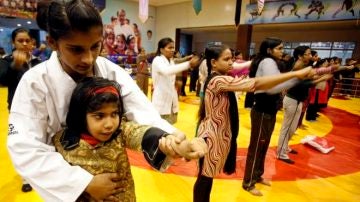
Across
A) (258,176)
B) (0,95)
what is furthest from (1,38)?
(258,176)

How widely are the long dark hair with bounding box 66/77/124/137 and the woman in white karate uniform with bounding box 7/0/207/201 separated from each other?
3 cm

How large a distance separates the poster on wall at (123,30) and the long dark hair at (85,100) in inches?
474

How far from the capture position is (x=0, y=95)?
6961 millimetres

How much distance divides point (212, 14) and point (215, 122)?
12.0 metres

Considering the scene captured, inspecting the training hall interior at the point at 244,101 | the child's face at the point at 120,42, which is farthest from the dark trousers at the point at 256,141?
the child's face at the point at 120,42

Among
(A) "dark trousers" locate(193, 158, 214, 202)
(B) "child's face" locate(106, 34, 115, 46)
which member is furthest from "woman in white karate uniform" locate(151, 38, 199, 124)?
(B) "child's face" locate(106, 34, 115, 46)

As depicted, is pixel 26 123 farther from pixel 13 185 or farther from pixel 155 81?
pixel 155 81

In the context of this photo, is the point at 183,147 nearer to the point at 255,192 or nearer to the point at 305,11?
the point at 255,192

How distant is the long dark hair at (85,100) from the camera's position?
2.89ft

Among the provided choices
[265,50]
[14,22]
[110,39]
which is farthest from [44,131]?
[110,39]

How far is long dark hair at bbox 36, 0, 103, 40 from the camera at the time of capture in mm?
811

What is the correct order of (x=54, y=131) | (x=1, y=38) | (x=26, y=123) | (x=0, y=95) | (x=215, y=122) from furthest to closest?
(x=1, y=38) → (x=0, y=95) → (x=215, y=122) → (x=54, y=131) → (x=26, y=123)

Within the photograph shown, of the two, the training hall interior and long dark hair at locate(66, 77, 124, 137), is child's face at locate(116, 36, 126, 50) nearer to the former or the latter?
the training hall interior

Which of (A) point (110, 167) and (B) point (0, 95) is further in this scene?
(B) point (0, 95)
